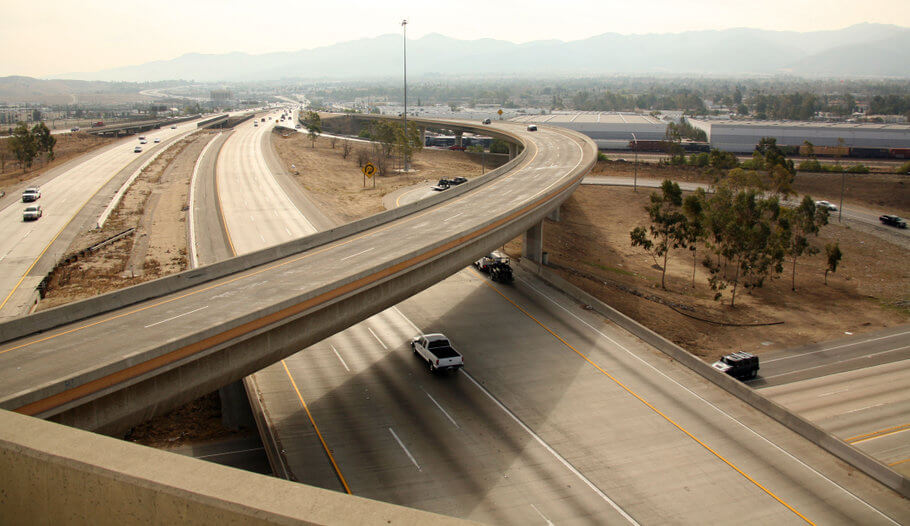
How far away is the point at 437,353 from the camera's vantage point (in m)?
26.7

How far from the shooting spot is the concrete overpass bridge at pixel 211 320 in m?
14.1

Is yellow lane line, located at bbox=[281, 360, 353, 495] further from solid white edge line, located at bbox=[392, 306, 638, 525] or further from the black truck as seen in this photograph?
the black truck

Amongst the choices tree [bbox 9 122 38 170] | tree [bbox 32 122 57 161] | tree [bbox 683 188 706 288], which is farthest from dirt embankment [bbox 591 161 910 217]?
tree [bbox 32 122 57 161]

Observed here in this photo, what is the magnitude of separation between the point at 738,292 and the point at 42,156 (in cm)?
10449

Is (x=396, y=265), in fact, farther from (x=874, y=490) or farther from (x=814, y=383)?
(x=814, y=383)

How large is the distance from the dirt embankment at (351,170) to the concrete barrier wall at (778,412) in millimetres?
28608

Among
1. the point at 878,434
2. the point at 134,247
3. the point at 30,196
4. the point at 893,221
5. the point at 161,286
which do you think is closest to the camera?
the point at 161,286

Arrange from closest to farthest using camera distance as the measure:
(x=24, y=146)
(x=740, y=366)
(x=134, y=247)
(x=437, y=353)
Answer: (x=437, y=353) → (x=740, y=366) → (x=134, y=247) → (x=24, y=146)

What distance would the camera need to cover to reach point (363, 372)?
26453 mm

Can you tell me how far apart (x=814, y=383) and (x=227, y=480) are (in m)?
31.8

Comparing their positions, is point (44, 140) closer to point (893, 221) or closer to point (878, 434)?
point (878, 434)

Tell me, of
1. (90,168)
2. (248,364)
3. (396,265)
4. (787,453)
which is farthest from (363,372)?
(90,168)

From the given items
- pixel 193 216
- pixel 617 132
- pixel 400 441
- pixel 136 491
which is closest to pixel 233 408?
pixel 400 441

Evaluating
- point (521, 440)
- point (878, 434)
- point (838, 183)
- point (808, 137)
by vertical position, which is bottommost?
point (878, 434)
